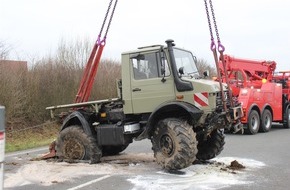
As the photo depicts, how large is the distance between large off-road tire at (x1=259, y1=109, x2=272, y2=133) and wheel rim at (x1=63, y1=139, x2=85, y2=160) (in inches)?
376

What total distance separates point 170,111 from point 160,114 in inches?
8.5

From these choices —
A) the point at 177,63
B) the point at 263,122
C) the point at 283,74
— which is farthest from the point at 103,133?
the point at 283,74

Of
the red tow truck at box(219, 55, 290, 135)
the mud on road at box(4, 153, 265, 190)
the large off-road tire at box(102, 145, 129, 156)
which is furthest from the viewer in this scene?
the red tow truck at box(219, 55, 290, 135)

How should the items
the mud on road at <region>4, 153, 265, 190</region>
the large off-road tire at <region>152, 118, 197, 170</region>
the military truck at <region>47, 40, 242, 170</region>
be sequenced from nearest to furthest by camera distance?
1. the mud on road at <region>4, 153, 265, 190</region>
2. the large off-road tire at <region>152, 118, 197, 170</region>
3. the military truck at <region>47, 40, 242, 170</region>

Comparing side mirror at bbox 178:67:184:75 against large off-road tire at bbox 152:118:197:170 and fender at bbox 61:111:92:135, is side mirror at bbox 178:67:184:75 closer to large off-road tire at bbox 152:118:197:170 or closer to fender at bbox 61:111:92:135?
large off-road tire at bbox 152:118:197:170

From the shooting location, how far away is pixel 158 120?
879 centimetres

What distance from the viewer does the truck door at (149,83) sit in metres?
8.73

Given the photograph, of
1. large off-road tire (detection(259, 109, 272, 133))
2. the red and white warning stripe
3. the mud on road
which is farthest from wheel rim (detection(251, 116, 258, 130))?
Result: the red and white warning stripe

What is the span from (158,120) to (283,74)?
513 inches

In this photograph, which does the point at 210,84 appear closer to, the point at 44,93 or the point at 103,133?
the point at 103,133

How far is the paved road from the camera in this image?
7.41 m

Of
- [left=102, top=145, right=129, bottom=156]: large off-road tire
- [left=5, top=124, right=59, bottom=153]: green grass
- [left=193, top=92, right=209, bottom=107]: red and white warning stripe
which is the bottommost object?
[left=5, top=124, right=59, bottom=153]: green grass

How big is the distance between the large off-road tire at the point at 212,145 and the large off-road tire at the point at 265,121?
Answer: 7.96 meters

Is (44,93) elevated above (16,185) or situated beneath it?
elevated above
